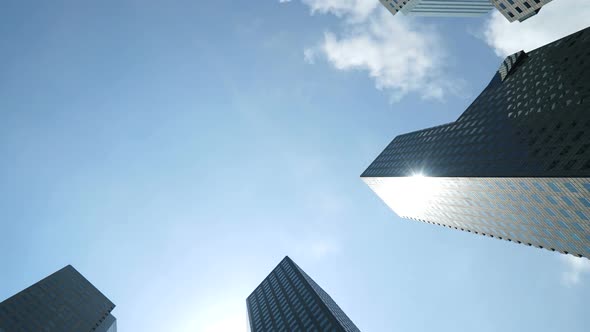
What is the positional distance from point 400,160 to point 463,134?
26.2 meters

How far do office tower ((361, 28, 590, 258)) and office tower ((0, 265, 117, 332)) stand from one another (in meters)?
108

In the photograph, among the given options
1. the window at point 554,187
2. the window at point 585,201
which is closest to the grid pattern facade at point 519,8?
the window at point 554,187

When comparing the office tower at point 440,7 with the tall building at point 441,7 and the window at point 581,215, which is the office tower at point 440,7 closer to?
the tall building at point 441,7

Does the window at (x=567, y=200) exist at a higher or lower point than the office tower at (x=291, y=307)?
lower

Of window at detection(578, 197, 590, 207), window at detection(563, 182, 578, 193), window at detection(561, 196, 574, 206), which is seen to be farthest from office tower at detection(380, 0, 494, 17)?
window at detection(578, 197, 590, 207)

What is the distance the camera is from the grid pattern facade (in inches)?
3283

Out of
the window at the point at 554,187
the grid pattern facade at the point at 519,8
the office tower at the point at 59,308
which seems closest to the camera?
the window at the point at 554,187

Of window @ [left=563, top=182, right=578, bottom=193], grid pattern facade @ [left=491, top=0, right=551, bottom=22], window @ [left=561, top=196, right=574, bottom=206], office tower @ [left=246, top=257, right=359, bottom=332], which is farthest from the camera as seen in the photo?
office tower @ [left=246, top=257, right=359, bottom=332]

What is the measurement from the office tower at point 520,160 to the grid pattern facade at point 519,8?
908 centimetres

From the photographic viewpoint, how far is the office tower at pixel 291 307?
4609 inches

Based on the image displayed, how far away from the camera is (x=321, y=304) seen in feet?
415

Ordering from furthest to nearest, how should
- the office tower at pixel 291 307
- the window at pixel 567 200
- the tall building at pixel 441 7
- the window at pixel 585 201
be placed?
1. the tall building at pixel 441 7
2. the office tower at pixel 291 307
3. the window at pixel 567 200
4. the window at pixel 585 201

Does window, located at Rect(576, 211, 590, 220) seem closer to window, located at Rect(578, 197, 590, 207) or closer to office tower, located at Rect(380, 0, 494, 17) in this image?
window, located at Rect(578, 197, 590, 207)

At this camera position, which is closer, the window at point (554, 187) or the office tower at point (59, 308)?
the window at point (554, 187)
